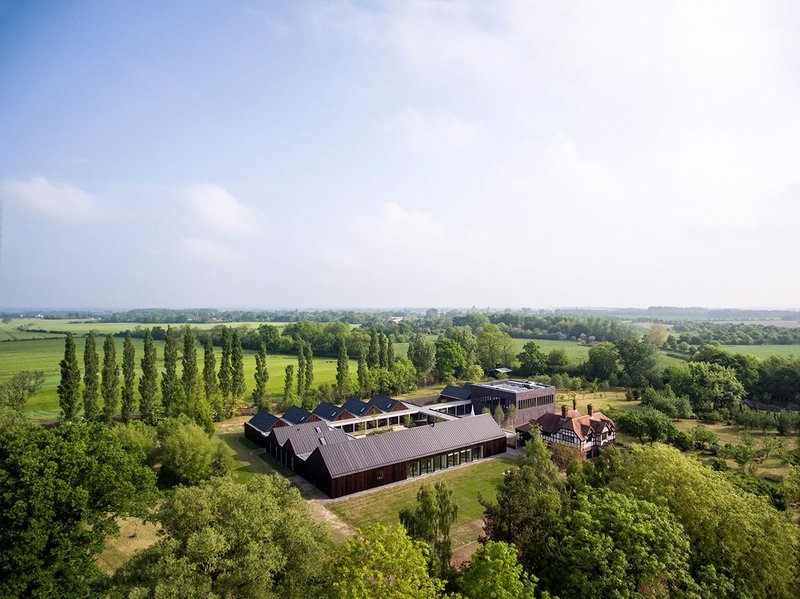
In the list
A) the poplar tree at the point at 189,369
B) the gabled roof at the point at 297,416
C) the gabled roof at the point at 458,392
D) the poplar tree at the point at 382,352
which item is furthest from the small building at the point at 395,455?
the poplar tree at the point at 382,352

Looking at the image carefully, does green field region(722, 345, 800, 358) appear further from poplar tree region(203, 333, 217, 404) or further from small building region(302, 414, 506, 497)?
poplar tree region(203, 333, 217, 404)

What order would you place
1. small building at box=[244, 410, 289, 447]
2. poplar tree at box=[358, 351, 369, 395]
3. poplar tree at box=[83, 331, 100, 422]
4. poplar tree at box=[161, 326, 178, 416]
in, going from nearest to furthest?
small building at box=[244, 410, 289, 447]
poplar tree at box=[83, 331, 100, 422]
poplar tree at box=[161, 326, 178, 416]
poplar tree at box=[358, 351, 369, 395]

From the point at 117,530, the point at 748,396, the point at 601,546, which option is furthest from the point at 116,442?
the point at 748,396

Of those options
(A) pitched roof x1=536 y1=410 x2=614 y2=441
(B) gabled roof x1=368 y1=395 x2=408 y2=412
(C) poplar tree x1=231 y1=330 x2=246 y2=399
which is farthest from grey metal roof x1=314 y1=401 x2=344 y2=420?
(A) pitched roof x1=536 y1=410 x2=614 y2=441

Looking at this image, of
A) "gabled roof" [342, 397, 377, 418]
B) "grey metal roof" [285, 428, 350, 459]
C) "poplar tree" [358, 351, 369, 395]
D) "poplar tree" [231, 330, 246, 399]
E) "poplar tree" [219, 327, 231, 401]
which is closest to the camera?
"grey metal roof" [285, 428, 350, 459]

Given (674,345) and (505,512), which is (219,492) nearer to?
(505,512)

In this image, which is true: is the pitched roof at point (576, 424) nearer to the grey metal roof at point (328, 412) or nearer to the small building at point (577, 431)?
the small building at point (577, 431)
